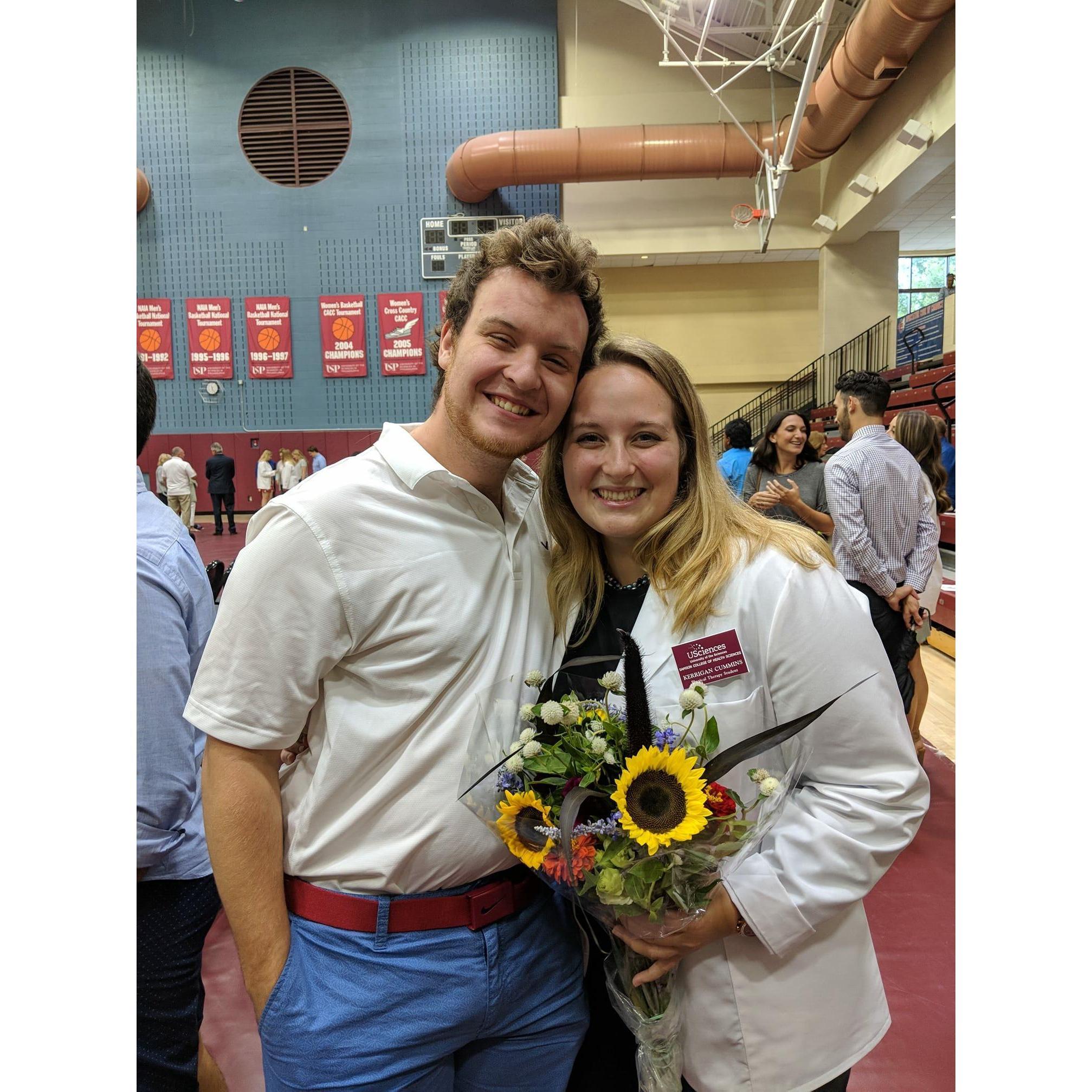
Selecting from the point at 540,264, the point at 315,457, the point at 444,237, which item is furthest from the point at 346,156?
the point at 540,264

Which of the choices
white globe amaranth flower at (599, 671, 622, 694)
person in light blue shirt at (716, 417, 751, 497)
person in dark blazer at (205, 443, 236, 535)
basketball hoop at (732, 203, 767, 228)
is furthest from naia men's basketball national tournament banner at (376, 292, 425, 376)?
white globe amaranth flower at (599, 671, 622, 694)

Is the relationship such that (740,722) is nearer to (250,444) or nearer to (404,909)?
(404,909)

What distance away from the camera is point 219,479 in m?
12.8

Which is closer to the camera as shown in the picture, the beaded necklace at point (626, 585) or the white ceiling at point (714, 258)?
the beaded necklace at point (626, 585)

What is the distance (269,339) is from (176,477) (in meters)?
2.96

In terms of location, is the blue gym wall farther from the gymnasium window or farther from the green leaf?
the green leaf

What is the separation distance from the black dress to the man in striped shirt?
264 centimetres

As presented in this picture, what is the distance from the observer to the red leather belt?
1.23 meters

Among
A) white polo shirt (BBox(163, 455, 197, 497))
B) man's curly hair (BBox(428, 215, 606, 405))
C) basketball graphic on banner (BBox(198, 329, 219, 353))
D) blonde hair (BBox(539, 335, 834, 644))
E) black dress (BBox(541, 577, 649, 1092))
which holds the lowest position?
black dress (BBox(541, 577, 649, 1092))

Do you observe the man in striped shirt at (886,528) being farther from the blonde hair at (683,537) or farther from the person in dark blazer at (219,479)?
the person in dark blazer at (219,479)

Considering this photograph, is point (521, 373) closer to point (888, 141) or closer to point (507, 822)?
point (507, 822)

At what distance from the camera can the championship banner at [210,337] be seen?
516 inches

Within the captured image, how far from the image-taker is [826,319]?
14203mm

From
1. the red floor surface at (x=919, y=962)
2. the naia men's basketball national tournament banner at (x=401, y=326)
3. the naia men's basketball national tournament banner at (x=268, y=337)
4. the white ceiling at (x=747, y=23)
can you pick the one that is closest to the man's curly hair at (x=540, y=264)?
the red floor surface at (x=919, y=962)
